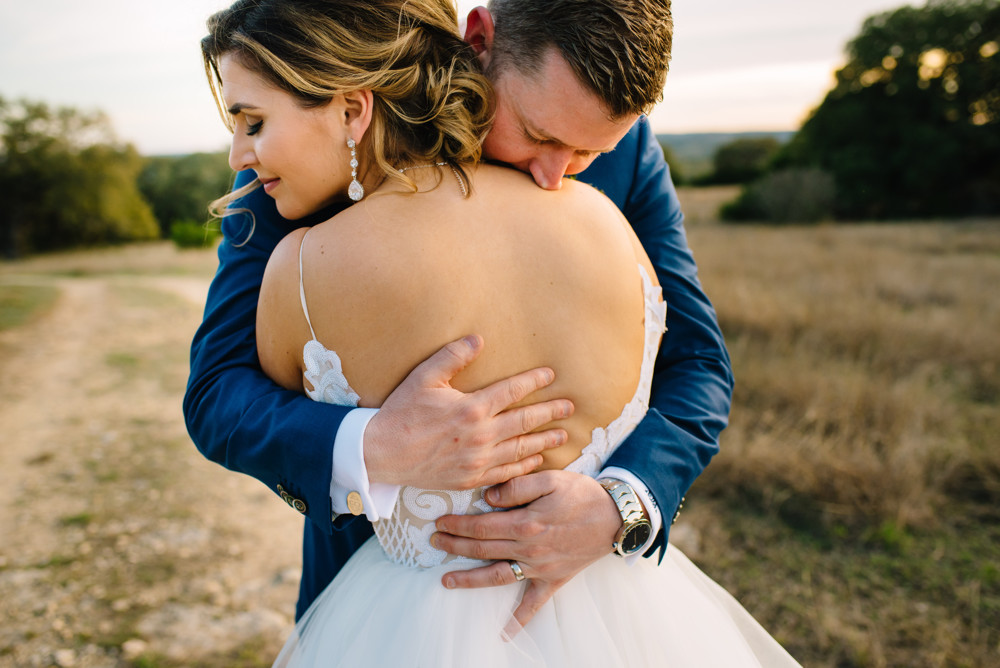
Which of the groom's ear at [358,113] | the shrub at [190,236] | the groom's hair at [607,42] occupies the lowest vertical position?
the shrub at [190,236]

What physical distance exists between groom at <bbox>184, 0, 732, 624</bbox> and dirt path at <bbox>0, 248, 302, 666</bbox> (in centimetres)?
218

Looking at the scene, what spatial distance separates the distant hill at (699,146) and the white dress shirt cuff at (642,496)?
34.9 meters

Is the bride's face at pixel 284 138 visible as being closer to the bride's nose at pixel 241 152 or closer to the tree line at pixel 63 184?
the bride's nose at pixel 241 152

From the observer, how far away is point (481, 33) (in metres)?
1.47

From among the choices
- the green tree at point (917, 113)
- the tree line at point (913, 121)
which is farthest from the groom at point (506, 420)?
the green tree at point (917, 113)

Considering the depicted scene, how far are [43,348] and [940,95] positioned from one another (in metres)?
33.5

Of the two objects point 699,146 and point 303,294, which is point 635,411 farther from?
point 699,146

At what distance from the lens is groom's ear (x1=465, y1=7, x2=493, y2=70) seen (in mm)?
1432

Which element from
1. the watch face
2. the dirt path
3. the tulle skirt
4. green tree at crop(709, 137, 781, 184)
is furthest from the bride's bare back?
green tree at crop(709, 137, 781, 184)

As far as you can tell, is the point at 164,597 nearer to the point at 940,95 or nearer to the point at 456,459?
the point at 456,459

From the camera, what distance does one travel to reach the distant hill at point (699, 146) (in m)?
40.1

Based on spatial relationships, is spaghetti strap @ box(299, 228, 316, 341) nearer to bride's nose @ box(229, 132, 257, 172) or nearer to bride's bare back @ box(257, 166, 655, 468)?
bride's bare back @ box(257, 166, 655, 468)

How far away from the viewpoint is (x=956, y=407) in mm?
4625

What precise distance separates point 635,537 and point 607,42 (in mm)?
1054
